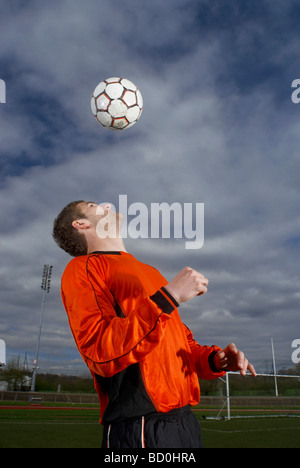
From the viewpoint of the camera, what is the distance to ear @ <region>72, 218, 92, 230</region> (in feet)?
9.60

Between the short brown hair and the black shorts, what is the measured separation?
52.8 inches

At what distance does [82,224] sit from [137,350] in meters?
1.34

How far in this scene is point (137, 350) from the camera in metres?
1.88

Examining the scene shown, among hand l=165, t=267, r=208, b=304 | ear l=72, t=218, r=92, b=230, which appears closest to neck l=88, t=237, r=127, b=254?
ear l=72, t=218, r=92, b=230

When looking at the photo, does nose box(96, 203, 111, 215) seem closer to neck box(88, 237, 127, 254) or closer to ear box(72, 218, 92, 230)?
ear box(72, 218, 92, 230)

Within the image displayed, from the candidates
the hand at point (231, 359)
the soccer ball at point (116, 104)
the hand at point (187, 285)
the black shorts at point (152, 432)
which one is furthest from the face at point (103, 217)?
the soccer ball at point (116, 104)

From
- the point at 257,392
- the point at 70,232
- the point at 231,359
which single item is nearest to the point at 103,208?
the point at 70,232

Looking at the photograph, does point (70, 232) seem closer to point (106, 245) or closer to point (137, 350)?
point (106, 245)

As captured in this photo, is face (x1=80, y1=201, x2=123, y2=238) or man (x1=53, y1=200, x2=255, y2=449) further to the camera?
face (x1=80, y1=201, x2=123, y2=238)

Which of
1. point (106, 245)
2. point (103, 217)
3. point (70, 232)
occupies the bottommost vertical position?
point (106, 245)

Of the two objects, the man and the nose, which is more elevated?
the nose

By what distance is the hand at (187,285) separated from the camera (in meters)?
1.97

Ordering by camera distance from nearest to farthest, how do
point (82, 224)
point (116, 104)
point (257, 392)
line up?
point (82, 224), point (116, 104), point (257, 392)

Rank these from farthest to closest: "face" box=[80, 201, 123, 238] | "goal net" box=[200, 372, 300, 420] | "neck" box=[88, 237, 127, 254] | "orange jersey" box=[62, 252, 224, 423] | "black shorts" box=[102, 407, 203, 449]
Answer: "goal net" box=[200, 372, 300, 420] → "face" box=[80, 201, 123, 238] → "neck" box=[88, 237, 127, 254] → "black shorts" box=[102, 407, 203, 449] → "orange jersey" box=[62, 252, 224, 423]
